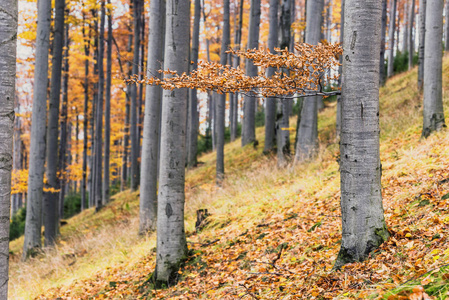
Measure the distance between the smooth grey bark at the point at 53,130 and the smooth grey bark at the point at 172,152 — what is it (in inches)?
252

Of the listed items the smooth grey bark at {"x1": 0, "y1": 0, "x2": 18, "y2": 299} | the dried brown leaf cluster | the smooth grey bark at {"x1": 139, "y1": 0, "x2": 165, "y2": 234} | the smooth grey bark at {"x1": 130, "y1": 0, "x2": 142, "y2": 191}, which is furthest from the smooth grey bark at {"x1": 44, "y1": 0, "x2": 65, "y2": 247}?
the smooth grey bark at {"x1": 0, "y1": 0, "x2": 18, "y2": 299}

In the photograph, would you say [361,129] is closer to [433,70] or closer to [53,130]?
[433,70]

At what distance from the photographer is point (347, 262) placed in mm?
3439

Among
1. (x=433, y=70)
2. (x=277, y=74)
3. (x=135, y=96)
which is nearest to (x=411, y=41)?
(x=433, y=70)

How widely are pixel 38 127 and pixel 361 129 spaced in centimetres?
863

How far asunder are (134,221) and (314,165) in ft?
16.2

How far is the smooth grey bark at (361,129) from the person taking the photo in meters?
3.29

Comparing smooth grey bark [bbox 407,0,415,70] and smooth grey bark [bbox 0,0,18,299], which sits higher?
smooth grey bark [bbox 407,0,415,70]

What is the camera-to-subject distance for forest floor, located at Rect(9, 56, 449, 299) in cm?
315

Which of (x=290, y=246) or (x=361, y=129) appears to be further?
(x=290, y=246)

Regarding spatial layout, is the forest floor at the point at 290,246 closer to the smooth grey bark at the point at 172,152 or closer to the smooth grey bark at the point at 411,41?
the smooth grey bark at the point at 172,152

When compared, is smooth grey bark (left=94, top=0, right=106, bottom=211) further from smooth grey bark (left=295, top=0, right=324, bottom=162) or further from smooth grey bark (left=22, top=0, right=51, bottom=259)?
smooth grey bark (left=295, top=0, right=324, bottom=162)

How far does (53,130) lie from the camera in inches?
413

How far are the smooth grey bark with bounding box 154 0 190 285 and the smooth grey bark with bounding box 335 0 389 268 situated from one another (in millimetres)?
2500
